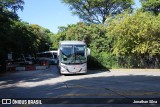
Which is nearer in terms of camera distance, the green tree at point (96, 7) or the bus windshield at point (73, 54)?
the bus windshield at point (73, 54)

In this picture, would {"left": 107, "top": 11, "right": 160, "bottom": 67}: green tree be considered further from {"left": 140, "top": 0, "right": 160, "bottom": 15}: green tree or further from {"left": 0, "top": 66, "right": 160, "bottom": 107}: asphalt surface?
{"left": 140, "top": 0, "right": 160, "bottom": 15}: green tree

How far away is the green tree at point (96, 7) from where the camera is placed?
63.5 metres

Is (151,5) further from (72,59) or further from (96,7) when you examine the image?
(72,59)

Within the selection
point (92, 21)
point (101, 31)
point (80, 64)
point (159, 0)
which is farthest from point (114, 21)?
point (92, 21)

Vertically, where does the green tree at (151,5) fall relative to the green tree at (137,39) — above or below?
above

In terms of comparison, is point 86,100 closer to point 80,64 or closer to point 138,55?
point 80,64

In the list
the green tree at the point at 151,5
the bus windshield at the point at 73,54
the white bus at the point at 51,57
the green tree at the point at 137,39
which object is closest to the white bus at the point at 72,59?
the bus windshield at the point at 73,54

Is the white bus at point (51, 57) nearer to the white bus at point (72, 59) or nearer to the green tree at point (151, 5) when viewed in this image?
the green tree at point (151, 5)

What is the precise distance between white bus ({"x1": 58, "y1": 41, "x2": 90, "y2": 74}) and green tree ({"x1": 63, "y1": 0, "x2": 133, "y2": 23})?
112 ft

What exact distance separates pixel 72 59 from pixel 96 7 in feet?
119

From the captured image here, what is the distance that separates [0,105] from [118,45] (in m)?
28.4

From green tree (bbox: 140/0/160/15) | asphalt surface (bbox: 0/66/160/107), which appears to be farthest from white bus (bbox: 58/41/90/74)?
green tree (bbox: 140/0/160/15)

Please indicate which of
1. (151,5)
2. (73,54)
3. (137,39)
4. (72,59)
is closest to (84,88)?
(72,59)

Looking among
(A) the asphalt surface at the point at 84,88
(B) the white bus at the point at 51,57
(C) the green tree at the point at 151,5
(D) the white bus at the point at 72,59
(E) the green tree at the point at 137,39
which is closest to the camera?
(A) the asphalt surface at the point at 84,88
